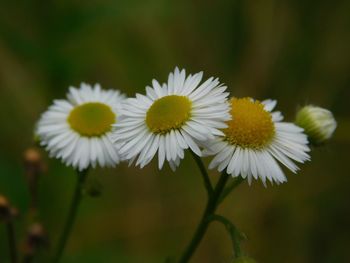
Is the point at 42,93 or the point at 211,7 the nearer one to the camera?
the point at 42,93

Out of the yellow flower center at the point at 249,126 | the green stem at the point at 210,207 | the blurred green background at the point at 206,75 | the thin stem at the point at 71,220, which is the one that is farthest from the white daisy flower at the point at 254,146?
the blurred green background at the point at 206,75

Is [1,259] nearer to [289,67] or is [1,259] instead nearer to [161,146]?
[161,146]

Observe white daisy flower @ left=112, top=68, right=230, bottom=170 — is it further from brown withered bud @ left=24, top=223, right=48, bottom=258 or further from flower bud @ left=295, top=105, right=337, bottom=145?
brown withered bud @ left=24, top=223, right=48, bottom=258

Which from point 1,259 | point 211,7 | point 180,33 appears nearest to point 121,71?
point 180,33

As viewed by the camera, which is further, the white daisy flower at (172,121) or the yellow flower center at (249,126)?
the yellow flower center at (249,126)

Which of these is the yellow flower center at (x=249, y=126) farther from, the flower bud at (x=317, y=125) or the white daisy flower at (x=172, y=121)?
the flower bud at (x=317, y=125)

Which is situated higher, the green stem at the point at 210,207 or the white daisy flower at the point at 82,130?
the white daisy flower at the point at 82,130

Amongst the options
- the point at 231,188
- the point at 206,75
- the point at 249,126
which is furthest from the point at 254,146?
the point at 206,75
